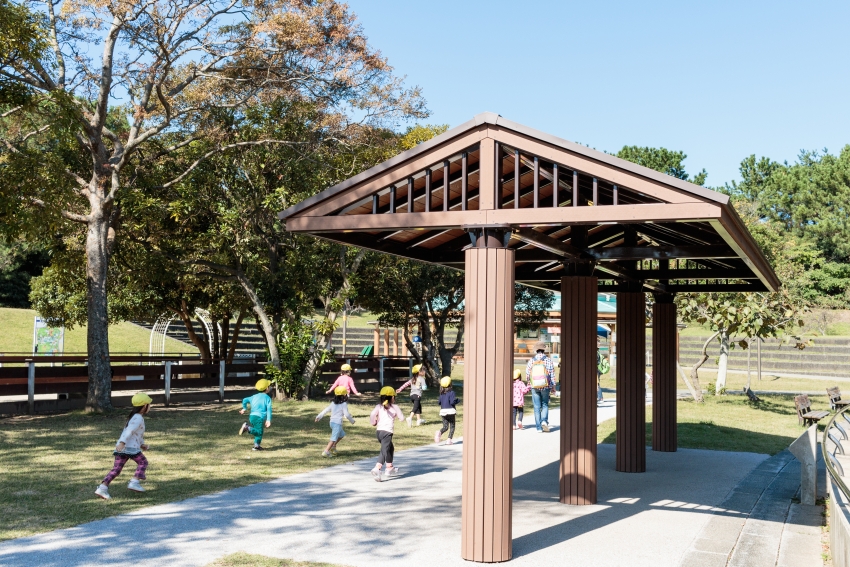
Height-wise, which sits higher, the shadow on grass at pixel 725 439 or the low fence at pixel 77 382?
the low fence at pixel 77 382

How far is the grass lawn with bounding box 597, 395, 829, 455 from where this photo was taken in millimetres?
15249

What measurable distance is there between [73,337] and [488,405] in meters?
38.0

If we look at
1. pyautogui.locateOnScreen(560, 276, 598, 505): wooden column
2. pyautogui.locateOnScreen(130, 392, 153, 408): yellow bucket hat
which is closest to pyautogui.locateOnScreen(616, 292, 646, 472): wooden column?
pyautogui.locateOnScreen(560, 276, 598, 505): wooden column

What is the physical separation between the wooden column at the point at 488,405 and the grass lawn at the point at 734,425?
886 centimetres

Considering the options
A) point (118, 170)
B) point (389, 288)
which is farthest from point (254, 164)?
point (389, 288)

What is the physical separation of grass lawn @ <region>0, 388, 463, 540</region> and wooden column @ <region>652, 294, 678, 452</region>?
4.18m

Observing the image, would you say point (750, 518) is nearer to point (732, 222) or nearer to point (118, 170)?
point (732, 222)

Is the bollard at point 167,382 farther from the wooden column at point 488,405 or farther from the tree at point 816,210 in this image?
the tree at point 816,210

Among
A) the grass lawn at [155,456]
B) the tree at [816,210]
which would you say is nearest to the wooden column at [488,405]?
the grass lawn at [155,456]

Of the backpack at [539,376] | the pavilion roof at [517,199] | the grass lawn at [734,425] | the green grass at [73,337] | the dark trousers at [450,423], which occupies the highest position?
the pavilion roof at [517,199]

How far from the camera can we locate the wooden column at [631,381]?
1130cm

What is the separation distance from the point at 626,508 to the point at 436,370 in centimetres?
2105

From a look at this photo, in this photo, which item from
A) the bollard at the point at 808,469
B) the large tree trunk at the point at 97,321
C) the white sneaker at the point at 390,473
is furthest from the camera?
the large tree trunk at the point at 97,321

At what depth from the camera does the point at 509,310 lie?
707cm
